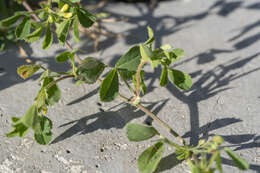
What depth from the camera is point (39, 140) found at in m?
0.86

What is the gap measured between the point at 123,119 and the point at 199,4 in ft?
2.65

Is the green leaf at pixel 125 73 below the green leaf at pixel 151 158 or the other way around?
the other way around

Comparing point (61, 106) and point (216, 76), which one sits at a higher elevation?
point (216, 76)

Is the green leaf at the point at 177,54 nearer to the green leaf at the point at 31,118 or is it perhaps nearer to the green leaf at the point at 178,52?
the green leaf at the point at 178,52

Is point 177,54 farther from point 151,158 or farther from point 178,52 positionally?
point 151,158

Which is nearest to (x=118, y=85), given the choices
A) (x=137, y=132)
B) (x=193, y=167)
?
(x=137, y=132)

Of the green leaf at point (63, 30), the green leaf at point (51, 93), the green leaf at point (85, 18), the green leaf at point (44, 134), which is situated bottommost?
the green leaf at point (44, 134)

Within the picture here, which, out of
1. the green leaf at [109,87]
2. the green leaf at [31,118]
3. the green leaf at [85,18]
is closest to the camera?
the green leaf at [31,118]

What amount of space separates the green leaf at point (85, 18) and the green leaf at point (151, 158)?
14.9 inches

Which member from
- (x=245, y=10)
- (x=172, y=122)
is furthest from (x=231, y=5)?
(x=172, y=122)

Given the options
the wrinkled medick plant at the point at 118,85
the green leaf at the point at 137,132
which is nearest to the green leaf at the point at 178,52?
the wrinkled medick plant at the point at 118,85

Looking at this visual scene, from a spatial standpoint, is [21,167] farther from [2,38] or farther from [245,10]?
[245,10]

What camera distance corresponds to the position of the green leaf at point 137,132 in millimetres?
793

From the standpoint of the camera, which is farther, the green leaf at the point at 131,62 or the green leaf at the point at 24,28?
the green leaf at the point at 24,28
